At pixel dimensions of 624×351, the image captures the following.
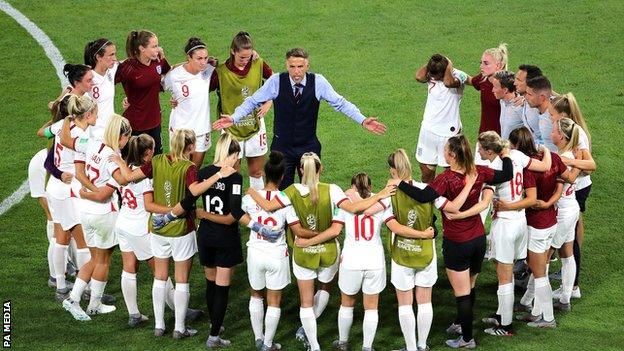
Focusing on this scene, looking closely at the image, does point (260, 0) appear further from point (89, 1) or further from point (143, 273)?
point (143, 273)

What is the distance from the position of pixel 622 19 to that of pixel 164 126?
8377 millimetres

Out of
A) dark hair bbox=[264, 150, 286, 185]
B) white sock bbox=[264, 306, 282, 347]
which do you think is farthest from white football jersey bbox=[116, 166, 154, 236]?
white sock bbox=[264, 306, 282, 347]

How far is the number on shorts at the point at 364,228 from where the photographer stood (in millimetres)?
10414

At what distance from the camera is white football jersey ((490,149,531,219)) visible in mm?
10805

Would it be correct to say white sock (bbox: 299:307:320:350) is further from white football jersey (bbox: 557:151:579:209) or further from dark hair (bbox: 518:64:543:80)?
dark hair (bbox: 518:64:543:80)

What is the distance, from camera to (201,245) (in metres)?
10.8

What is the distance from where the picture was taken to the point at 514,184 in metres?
10.8

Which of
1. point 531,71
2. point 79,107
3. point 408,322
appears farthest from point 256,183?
point 408,322

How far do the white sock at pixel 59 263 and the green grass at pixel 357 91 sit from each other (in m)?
0.24

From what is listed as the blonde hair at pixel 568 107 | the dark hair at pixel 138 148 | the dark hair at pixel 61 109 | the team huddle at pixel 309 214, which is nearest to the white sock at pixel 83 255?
the team huddle at pixel 309 214

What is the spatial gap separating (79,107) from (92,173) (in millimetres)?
661

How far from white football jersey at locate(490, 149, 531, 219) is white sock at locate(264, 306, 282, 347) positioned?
7.59 ft

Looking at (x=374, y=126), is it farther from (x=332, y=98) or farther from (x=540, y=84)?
(x=540, y=84)

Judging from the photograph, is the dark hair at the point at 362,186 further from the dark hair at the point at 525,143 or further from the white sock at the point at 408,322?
the dark hair at the point at 525,143
